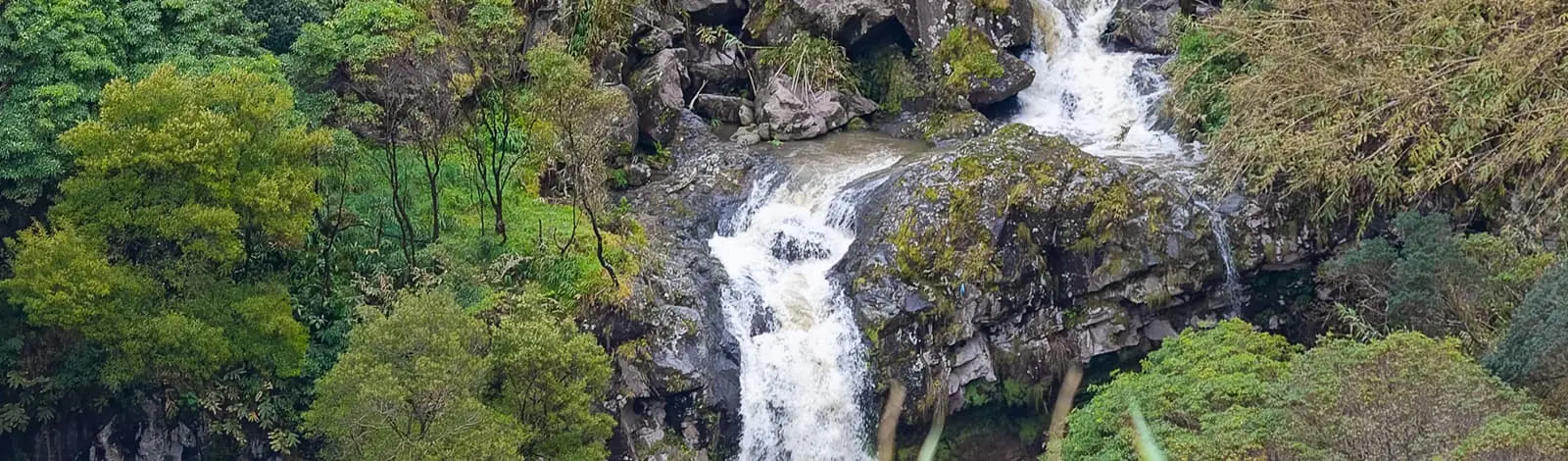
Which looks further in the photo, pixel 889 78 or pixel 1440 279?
pixel 889 78

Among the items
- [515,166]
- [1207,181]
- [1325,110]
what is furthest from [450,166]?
[1325,110]

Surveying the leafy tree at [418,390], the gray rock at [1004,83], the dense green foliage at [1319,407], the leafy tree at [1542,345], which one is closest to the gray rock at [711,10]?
the gray rock at [1004,83]

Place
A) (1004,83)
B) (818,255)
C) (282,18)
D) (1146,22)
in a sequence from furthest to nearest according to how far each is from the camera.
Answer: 1. (1146,22)
2. (1004,83)
3. (282,18)
4. (818,255)

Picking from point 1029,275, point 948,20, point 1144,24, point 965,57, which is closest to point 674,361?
point 1029,275

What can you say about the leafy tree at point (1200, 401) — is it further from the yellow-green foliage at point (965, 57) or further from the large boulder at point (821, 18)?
the large boulder at point (821, 18)

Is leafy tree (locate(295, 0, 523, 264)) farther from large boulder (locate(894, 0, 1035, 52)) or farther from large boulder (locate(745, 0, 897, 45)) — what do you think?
large boulder (locate(894, 0, 1035, 52))

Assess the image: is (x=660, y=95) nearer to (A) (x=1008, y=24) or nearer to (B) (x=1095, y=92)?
(A) (x=1008, y=24)
